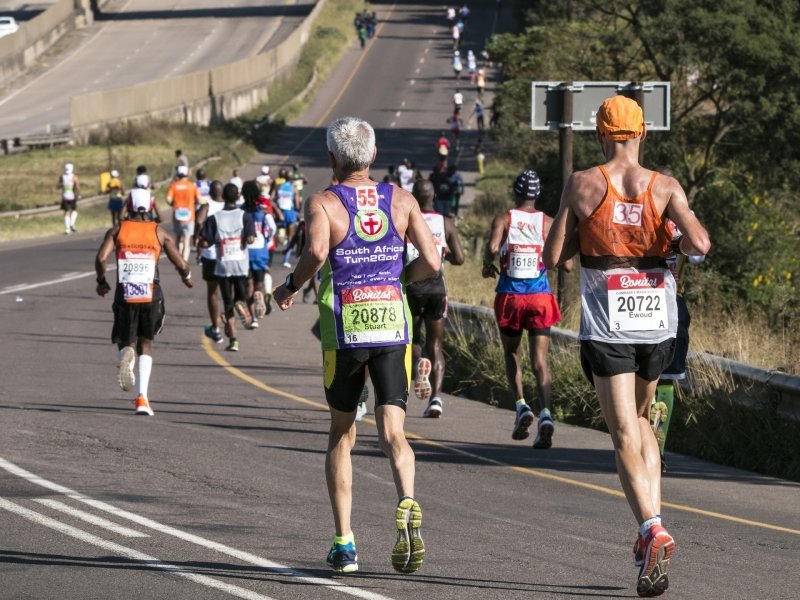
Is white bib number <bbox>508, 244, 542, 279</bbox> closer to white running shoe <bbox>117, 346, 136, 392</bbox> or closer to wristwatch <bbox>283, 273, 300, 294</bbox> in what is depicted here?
white running shoe <bbox>117, 346, 136, 392</bbox>

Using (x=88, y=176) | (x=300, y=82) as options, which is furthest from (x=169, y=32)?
(x=88, y=176)

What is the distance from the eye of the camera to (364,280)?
24.0 feet

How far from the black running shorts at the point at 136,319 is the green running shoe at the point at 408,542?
7.36 m

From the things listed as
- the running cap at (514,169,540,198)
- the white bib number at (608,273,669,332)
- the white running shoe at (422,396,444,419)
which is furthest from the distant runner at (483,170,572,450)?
the white bib number at (608,273,669,332)

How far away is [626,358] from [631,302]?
253mm

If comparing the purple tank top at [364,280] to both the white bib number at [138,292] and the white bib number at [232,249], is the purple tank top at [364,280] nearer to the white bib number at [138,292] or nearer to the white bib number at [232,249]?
the white bib number at [138,292]

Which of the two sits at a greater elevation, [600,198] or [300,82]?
[600,198]

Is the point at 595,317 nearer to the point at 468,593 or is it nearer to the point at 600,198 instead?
the point at 600,198

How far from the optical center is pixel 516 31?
88.6 metres

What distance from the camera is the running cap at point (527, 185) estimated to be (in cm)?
1227

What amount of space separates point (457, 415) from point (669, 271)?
23.6ft

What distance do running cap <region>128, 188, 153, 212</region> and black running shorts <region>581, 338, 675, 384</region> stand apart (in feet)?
24.2

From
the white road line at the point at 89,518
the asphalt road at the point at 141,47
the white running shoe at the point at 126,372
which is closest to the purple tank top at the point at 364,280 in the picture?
the white road line at the point at 89,518

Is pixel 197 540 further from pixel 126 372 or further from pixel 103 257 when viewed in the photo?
pixel 103 257
